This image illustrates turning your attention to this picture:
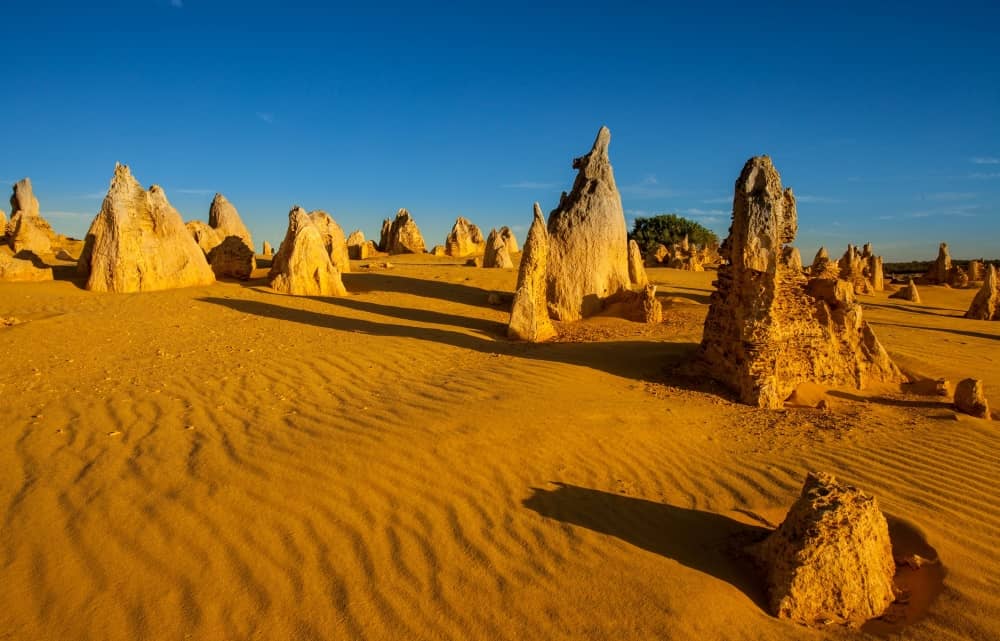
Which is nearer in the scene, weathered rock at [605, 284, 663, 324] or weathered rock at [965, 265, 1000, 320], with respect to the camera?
weathered rock at [605, 284, 663, 324]

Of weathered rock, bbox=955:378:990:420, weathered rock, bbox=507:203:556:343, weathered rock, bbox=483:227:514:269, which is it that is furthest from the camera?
weathered rock, bbox=483:227:514:269

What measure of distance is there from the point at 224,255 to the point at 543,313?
Result: 10053 millimetres

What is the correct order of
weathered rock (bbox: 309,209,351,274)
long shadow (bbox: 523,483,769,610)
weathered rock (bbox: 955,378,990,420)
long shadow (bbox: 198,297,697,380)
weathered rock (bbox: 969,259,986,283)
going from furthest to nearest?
weathered rock (bbox: 969,259,986,283)
weathered rock (bbox: 309,209,351,274)
long shadow (bbox: 198,297,697,380)
weathered rock (bbox: 955,378,990,420)
long shadow (bbox: 523,483,769,610)

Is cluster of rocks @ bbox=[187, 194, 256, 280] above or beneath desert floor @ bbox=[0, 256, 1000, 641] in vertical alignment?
above

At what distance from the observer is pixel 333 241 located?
65.2ft

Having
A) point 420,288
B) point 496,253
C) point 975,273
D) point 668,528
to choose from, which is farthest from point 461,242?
point 668,528

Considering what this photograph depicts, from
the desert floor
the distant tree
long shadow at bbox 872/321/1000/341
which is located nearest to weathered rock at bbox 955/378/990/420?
the desert floor

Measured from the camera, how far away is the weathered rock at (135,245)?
41.4 feet

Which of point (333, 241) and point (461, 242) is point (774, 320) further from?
point (461, 242)

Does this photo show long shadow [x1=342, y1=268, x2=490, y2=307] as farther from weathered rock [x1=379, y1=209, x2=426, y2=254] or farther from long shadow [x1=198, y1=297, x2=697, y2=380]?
weathered rock [x1=379, y1=209, x2=426, y2=254]

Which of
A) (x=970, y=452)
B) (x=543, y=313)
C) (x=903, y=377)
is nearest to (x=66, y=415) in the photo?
(x=543, y=313)

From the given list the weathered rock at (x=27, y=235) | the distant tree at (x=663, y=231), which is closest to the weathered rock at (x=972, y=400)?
the weathered rock at (x=27, y=235)

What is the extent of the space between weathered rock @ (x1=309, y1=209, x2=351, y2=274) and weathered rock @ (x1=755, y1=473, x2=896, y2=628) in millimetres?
15938

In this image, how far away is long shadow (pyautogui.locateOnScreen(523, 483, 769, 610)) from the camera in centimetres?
361
